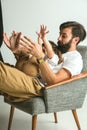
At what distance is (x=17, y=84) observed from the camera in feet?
6.10

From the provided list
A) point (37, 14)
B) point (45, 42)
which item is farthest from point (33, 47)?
point (37, 14)

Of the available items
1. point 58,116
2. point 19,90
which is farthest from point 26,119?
point 19,90

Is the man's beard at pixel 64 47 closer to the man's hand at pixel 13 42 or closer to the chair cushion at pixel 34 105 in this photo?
the man's hand at pixel 13 42

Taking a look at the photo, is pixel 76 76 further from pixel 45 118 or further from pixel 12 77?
pixel 45 118

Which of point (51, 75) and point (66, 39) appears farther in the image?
point (66, 39)

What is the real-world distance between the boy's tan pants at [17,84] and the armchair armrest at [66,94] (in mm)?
91

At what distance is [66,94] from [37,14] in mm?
1410

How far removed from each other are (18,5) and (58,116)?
1288 mm

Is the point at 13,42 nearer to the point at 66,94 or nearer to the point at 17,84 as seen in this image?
the point at 17,84

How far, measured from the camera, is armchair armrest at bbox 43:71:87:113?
1912 millimetres

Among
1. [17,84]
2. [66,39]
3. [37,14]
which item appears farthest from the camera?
[37,14]

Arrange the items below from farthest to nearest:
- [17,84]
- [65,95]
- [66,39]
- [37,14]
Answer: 1. [37,14]
2. [66,39]
3. [65,95]
4. [17,84]

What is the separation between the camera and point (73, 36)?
7.19ft

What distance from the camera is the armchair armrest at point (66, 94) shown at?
191 cm
